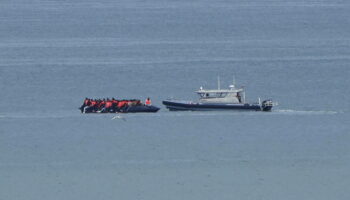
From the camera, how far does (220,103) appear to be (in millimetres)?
57688

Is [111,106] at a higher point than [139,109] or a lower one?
higher

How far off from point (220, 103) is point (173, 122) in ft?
11.6

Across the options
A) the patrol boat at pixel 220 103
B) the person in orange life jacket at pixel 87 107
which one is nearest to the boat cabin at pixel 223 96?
the patrol boat at pixel 220 103

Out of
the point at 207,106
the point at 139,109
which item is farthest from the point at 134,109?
the point at 207,106

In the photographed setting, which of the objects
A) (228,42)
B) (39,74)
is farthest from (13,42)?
(39,74)

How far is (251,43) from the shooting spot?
10412 centimetres

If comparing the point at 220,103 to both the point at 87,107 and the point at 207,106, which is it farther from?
the point at 87,107

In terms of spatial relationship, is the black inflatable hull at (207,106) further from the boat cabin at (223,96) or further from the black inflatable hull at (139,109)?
the black inflatable hull at (139,109)

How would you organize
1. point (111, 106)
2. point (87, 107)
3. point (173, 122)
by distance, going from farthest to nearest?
point (87, 107)
point (111, 106)
point (173, 122)

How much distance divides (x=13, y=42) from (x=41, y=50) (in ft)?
34.8

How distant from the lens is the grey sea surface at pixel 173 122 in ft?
135

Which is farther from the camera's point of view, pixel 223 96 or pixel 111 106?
pixel 223 96

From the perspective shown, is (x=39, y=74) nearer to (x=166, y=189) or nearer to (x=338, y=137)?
(x=338, y=137)

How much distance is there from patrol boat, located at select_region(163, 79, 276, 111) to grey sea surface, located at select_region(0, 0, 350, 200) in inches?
19.0
